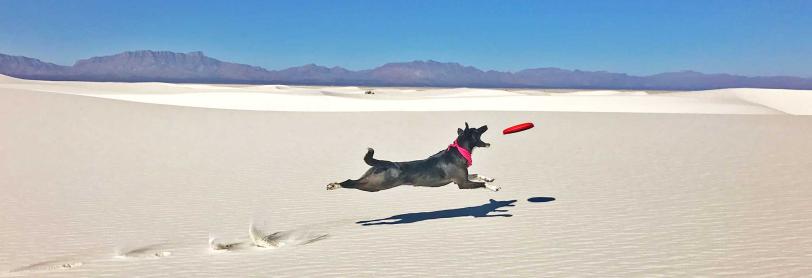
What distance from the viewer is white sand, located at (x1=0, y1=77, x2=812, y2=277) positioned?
285 inches

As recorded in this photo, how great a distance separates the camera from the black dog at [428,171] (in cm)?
853

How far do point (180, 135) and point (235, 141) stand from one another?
2.93m

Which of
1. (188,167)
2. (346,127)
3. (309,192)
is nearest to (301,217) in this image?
(309,192)

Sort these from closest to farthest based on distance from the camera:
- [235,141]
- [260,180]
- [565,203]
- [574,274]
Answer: [574,274]
[565,203]
[260,180]
[235,141]

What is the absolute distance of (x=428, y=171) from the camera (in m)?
8.90

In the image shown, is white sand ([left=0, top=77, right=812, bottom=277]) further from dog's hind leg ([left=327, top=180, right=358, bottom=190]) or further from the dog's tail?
the dog's tail

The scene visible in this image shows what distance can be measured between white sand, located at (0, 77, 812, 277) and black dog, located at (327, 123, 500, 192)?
613 mm

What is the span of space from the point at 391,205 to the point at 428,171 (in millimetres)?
2283

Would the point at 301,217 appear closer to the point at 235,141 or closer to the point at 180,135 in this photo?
the point at 235,141

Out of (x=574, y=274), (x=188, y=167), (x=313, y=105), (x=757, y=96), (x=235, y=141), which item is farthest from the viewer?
(x=757, y=96)

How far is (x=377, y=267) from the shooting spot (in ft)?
23.0

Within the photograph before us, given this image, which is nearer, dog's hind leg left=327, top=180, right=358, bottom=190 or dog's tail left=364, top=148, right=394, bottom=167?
dog's tail left=364, top=148, right=394, bottom=167

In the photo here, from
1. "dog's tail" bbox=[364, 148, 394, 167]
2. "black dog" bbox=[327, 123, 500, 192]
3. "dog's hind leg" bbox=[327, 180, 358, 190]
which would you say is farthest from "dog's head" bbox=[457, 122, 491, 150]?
"dog's hind leg" bbox=[327, 180, 358, 190]

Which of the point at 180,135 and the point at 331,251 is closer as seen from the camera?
the point at 331,251
